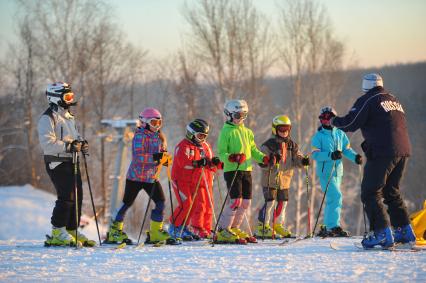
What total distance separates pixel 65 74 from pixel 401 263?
22.2 meters

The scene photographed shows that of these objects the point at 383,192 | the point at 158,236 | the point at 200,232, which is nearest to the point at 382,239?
the point at 383,192

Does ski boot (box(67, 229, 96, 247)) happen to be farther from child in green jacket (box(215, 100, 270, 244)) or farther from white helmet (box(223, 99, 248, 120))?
white helmet (box(223, 99, 248, 120))

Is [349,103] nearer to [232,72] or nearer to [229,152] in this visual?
[232,72]

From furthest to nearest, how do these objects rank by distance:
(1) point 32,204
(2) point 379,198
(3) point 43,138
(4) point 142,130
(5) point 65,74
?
1. (5) point 65,74
2. (1) point 32,204
3. (4) point 142,130
4. (3) point 43,138
5. (2) point 379,198

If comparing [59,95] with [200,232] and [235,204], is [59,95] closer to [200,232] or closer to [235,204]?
[235,204]

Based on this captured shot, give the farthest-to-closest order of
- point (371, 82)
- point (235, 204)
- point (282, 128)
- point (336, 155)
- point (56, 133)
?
point (282, 128) < point (336, 155) < point (235, 204) < point (56, 133) < point (371, 82)

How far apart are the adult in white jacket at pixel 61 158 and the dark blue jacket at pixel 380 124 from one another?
3.53m

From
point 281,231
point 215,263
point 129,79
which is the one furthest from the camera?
point 129,79

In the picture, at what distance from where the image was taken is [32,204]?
21781 mm

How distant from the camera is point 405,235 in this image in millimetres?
7441

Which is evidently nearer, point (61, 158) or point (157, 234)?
point (61, 158)

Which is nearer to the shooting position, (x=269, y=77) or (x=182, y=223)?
(x=182, y=223)

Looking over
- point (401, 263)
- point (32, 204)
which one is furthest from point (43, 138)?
point (32, 204)

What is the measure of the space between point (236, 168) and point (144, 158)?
1322 millimetres
